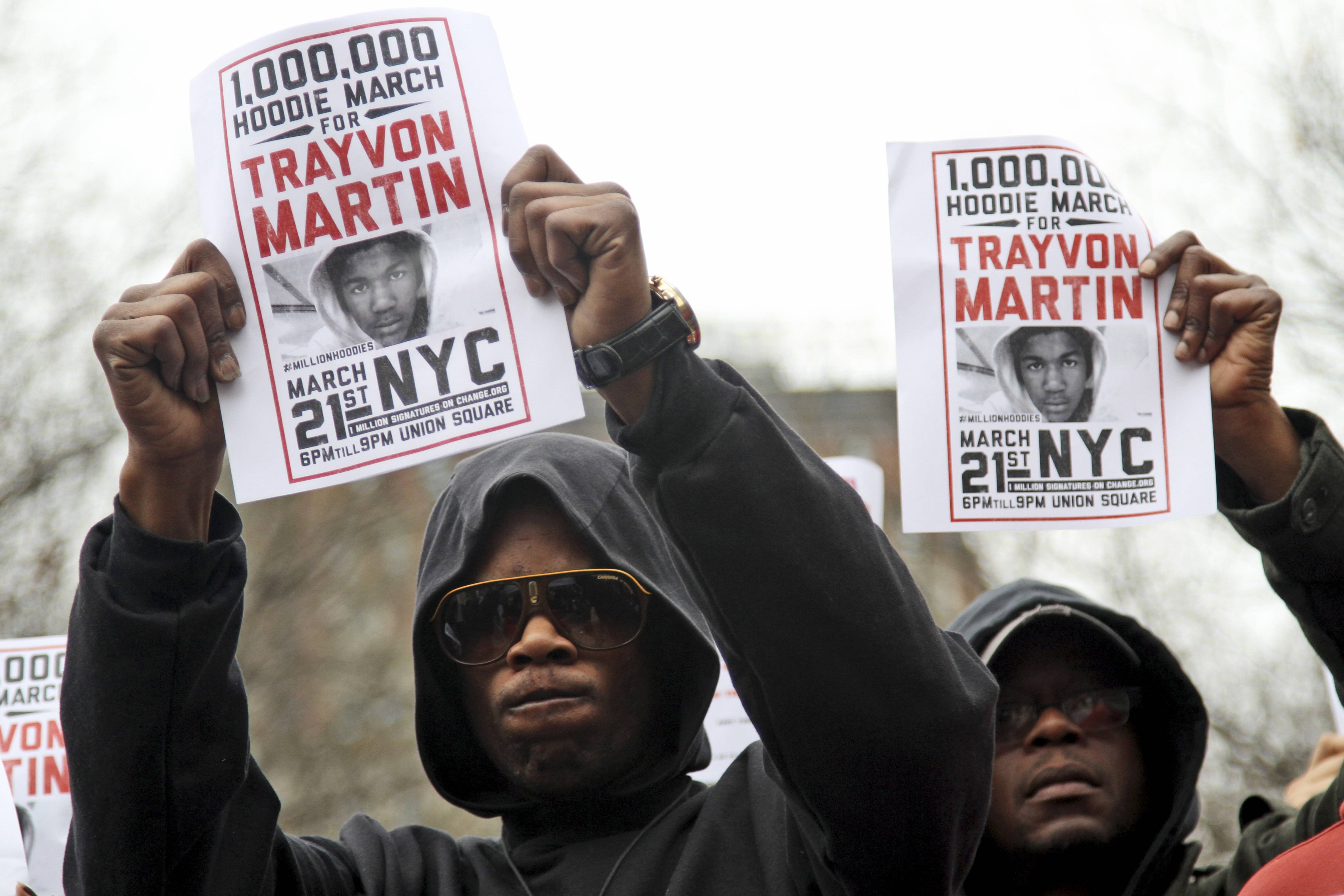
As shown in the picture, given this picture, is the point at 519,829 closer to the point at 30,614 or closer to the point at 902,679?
the point at 902,679

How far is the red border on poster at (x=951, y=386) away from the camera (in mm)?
2592

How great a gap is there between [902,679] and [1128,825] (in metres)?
1.21

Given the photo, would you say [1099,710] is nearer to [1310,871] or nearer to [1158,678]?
[1158,678]

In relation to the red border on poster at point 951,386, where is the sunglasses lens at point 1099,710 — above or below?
below

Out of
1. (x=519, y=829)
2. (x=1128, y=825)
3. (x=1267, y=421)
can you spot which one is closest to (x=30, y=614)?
(x=519, y=829)

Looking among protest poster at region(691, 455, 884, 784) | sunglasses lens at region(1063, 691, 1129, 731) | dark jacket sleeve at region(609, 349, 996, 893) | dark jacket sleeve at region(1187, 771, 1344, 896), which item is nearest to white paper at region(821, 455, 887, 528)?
protest poster at region(691, 455, 884, 784)

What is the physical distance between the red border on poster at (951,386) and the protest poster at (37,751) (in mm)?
2130

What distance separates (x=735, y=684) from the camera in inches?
95.7

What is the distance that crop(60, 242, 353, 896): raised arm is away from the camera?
236 centimetres

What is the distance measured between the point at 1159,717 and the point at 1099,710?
0.22 metres

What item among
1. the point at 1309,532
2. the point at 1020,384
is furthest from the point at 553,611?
the point at 1309,532

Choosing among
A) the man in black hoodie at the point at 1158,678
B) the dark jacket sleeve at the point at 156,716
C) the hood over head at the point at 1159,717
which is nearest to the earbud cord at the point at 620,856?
the dark jacket sleeve at the point at 156,716

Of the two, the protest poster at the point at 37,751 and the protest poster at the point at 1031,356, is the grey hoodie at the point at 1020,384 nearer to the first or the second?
the protest poster at the point at 1031,356

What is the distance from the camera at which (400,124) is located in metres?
2.39
